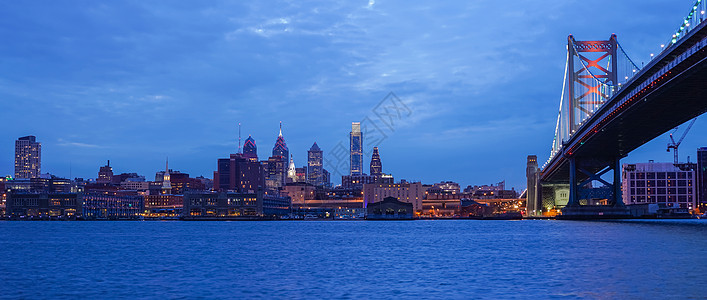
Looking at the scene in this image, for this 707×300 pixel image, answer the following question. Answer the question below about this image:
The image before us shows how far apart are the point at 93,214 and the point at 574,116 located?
123 m

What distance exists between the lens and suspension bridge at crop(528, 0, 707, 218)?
2032 inches

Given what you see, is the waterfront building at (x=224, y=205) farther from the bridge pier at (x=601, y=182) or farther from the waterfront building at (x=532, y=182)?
the bridge pier at (x=601, y=182)

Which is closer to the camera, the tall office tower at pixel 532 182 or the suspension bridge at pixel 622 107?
the suspension bridge at pixel 622 107

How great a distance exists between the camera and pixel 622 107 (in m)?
67.1

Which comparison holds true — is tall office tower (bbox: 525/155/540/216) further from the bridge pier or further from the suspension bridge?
the bridge pier

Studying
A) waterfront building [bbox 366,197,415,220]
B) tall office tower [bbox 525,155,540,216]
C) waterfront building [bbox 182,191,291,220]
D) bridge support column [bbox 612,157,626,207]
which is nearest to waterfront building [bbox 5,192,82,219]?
waterfront building [bbox 182,191,291,220]

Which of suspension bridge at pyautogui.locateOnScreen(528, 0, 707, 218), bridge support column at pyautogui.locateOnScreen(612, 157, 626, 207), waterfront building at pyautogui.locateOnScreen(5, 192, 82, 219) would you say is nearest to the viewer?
suspension bridge at pyautogui.locateOnScreen(528, 0, 707, 218)

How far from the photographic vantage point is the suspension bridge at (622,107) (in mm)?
51625

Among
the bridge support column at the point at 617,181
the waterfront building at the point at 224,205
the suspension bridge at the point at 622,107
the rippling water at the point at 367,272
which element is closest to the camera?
the rippling water at the point at 367,272

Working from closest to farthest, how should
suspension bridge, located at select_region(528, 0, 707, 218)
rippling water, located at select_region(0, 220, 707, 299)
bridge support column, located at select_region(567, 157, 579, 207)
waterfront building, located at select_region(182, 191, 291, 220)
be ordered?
rippling water, located at select_region(0, 220, 707, 299) → suspension bridge, located at select_region(528, 0, 707, 218) → bridge support column, located at select_region(567, 157, 579, 207) → waterfront building, located at select_region(182, 191, 291, 220)

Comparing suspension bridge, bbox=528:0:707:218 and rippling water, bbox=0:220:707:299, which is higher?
suspension bridge, bbox=528:0:707:218

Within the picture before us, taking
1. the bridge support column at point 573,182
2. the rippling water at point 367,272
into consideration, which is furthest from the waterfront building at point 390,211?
the rippling water at point 367,272

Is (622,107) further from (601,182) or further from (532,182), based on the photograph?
(532,182)

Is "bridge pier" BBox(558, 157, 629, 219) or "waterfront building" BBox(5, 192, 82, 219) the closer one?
"bridge pier" BBox(558, 157, 629, 219)
